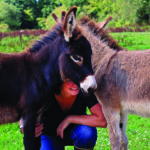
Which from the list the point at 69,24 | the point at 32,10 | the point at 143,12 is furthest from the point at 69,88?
the point at 32,10

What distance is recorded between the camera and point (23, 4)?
46844 mm

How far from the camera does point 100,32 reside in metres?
3.73

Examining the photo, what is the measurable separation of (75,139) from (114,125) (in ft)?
2.39

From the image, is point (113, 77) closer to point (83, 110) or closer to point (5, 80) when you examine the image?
point (83, 110)

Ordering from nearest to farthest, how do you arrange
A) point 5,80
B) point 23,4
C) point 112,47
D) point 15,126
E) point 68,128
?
1. point 5,80
2. point 68,128
3. point 112,47
4. point 15,126
5. point 23,4

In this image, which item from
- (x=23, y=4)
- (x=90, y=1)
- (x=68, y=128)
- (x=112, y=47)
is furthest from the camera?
(x=23, y=4)

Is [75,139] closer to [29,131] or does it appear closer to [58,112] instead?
[58,112]

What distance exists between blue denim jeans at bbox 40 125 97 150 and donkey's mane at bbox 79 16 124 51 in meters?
1.47

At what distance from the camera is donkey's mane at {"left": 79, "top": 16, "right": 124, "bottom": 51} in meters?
3.73

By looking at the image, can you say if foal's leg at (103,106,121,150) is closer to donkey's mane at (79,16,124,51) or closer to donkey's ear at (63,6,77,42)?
donkey's mane at (79,16,124,51)

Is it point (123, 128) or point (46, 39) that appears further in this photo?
point (123, 128)

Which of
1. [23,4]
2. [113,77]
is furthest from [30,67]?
[23,4]

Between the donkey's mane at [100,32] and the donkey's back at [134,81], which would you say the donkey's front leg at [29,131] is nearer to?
the donkey's back at [134,81]

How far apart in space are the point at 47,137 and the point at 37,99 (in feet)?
3.16
